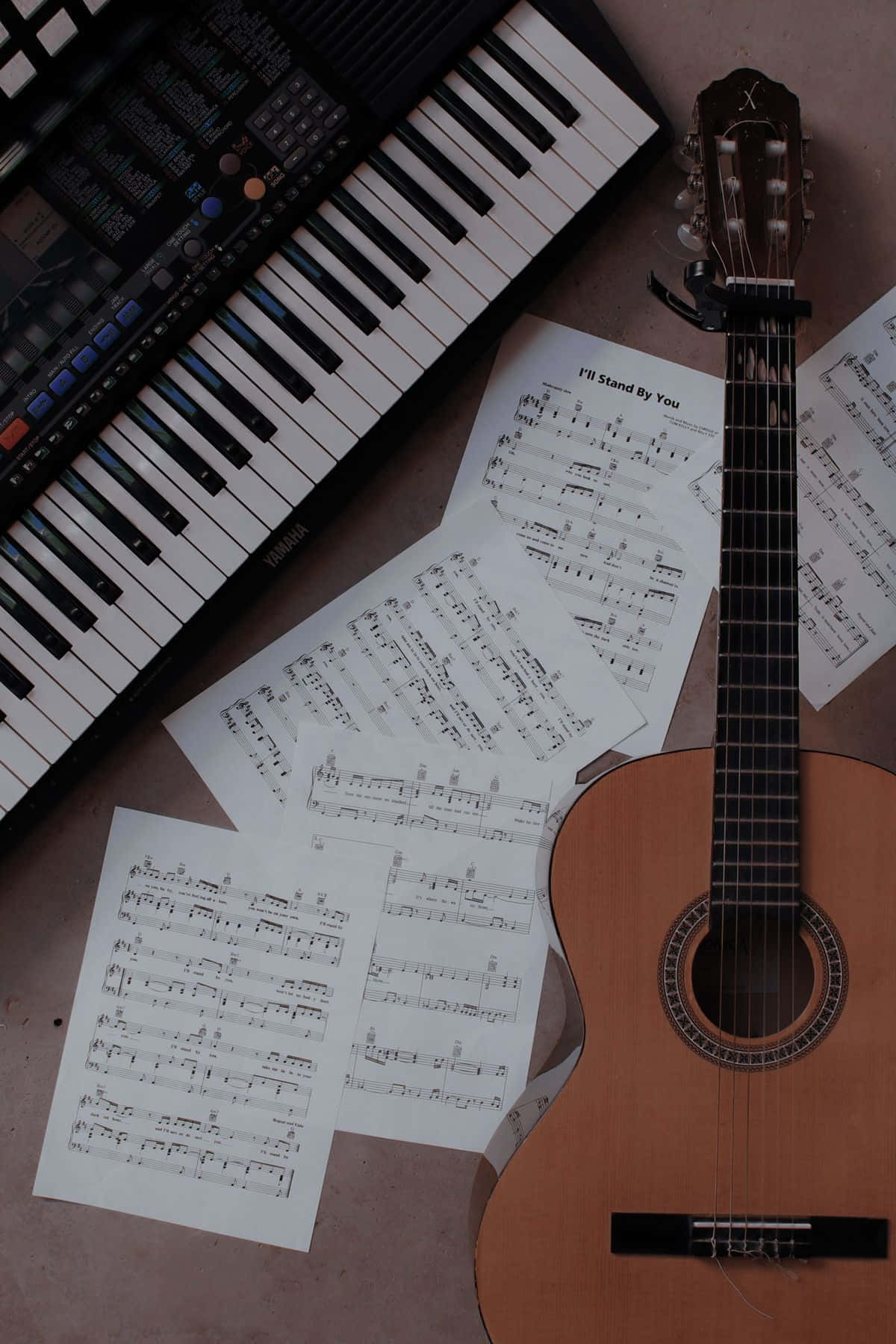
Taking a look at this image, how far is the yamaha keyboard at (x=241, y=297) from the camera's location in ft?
4.40

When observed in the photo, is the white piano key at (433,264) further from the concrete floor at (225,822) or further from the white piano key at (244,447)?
the white piano key at (244,447)

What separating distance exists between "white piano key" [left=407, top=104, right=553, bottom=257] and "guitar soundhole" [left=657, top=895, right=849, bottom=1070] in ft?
2.76

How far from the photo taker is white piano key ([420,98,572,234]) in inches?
54.1

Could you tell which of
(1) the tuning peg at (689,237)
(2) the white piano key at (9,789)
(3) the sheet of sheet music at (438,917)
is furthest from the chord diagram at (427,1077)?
(1) the tuning peg at (689,237)

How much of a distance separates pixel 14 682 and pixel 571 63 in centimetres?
105

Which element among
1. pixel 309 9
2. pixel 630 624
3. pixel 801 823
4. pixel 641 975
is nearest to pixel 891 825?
pixel 801 823

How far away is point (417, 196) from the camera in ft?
4.49

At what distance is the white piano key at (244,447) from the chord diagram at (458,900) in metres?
0.53

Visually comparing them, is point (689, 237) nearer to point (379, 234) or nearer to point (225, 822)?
point (379, 234)

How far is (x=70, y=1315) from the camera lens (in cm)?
155

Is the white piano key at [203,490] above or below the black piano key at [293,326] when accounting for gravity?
below

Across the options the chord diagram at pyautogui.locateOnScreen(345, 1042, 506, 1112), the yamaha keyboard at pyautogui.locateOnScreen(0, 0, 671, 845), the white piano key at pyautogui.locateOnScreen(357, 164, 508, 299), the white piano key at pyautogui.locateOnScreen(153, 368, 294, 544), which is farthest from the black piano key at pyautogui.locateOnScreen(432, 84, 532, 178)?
the chord diagram at pyautogui.locateOnScreen(345, 1042, 506, 1112)

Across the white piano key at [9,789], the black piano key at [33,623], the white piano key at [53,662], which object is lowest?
the white piano key at [9,789]

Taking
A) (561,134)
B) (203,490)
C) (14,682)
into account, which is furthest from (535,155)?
(14,682)
